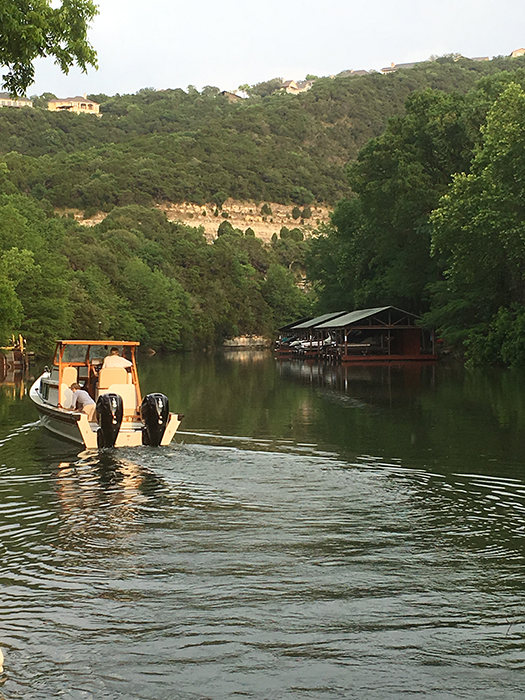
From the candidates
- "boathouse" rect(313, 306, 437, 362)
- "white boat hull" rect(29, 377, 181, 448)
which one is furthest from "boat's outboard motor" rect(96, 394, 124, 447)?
"boathouse" rect(313, 306, 437, 362)

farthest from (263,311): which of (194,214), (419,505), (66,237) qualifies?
(419,505)

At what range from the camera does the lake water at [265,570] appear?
20.1ft

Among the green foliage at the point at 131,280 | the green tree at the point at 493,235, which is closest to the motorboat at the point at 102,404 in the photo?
the green tree at the point at 493,235

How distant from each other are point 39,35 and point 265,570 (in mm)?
6981

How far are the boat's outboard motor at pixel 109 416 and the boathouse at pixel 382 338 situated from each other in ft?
148

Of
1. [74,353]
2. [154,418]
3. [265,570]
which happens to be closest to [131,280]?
[74,353]

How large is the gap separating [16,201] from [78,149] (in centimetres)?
10775

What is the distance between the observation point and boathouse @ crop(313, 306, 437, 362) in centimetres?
6269

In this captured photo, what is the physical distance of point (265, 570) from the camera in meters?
8.57

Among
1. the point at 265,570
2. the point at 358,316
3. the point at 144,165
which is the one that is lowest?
the point at 265,570

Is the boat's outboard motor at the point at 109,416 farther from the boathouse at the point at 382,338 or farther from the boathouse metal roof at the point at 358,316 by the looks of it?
the boathouse at the point at 382,338

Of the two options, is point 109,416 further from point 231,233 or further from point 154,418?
point 231,233

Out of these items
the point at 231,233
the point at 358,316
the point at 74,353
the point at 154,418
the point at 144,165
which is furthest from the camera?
the point at 231,233

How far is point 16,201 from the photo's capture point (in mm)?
77875
